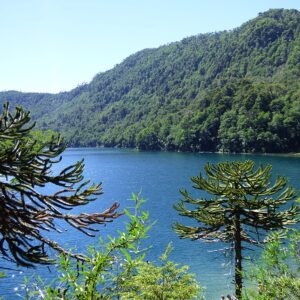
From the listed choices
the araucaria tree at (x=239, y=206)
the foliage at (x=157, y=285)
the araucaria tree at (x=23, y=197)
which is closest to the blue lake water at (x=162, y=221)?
the araucaria tree at (x=23, y=197)

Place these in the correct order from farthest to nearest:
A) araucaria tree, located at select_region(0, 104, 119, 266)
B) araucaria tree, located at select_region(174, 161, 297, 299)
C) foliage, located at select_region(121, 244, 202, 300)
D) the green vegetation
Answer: araucaria tree, located at select_region(174, 161, 297, 299) < foliage, located at select_region(121, 244, 202, 300) < araucaria tree, located at select_region(0, 104, 119, 266) < the green vegetation

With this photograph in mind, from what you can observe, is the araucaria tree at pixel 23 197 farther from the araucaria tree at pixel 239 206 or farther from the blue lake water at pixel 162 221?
the araucaria tree at pixel 239 206

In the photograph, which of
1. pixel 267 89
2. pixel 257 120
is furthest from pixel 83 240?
pixel 267 89

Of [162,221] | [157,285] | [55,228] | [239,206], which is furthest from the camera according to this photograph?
[162,221]

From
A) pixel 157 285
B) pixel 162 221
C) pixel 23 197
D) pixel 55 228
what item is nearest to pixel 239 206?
pixel 157 285

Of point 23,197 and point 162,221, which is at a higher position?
point 23,197

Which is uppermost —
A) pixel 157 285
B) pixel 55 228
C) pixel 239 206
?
pixel 55 228

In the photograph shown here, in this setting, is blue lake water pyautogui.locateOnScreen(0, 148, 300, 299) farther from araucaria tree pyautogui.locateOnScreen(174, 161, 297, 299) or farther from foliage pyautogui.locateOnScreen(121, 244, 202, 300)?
foliage pyautogui.locateOnScreen(121, 244, 202, 300)

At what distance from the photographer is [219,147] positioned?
15038cm

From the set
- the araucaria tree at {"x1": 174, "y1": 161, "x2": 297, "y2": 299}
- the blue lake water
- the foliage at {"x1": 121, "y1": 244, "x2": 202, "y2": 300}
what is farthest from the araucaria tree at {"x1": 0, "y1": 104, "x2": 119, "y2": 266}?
the araucaria tree at {"x1": 174, "y1": 161, "x2": 297, "y2": 299}

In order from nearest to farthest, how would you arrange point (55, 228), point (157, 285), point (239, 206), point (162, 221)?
point (55, 228) → point (157, 285) → point (239, 206) → point (162, 221)

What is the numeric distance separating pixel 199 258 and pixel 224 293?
7903 millimetres

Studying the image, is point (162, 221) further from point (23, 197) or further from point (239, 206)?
point (23, 197)

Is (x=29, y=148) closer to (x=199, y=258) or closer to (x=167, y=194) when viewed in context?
(x=199, y=258)
